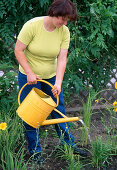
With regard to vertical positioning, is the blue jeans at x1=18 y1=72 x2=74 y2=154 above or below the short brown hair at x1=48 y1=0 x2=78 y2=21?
below

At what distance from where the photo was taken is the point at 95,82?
3547 mm

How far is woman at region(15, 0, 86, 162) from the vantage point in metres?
1.95

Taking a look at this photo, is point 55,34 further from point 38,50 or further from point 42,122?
point 42,122

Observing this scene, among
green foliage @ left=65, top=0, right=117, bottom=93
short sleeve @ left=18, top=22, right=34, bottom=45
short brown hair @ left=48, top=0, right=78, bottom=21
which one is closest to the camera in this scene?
short brown hair @ left=48, top=0, right=78, bottom=21

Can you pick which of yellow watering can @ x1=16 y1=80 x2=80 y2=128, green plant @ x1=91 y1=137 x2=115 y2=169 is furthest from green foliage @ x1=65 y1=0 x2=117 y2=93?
yellow watering can @ x1=16 y1=80 x2=80 y2=128

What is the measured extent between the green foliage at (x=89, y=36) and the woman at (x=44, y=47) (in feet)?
2.62

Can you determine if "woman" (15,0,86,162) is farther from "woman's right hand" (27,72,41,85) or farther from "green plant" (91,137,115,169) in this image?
"green plant" (91,137,115,169)

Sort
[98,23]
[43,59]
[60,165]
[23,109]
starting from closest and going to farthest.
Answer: [23,109] < [43,59] < [60,165] < [98,23]

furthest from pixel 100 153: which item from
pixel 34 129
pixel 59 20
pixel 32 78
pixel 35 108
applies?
pixel 59 20

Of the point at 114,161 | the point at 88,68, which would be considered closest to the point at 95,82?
the point at 88,68

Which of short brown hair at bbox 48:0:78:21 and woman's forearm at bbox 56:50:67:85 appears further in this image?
woman's forearm at bbox 56:50:67:85

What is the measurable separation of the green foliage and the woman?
2.62ft

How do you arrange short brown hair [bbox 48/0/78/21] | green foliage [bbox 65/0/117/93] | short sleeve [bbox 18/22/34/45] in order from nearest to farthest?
short brown hair [bbox 48/0/78/21]
short sleeve [bbox 18/22/34/45]
green foliage [bbox 65/0/117/93]

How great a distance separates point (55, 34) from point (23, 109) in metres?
0.63
